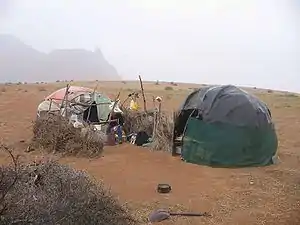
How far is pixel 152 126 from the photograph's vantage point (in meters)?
13.6

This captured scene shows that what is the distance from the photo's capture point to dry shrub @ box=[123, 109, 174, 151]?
12602 millimetres

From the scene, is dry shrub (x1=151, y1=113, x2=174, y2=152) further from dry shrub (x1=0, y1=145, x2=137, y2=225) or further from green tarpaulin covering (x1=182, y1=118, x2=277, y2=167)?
dry shrub (x1=0, y1=145, x2=137, y2=225)

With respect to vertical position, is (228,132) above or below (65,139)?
above

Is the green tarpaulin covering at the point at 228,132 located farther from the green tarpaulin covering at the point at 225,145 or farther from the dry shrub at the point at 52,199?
the dry shrub at the point at 52,199

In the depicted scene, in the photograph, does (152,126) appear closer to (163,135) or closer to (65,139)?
(163,135)

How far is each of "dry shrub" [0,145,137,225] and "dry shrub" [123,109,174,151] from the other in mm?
6197

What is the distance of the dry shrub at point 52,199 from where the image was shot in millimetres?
4492

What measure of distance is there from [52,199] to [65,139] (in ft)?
23.2

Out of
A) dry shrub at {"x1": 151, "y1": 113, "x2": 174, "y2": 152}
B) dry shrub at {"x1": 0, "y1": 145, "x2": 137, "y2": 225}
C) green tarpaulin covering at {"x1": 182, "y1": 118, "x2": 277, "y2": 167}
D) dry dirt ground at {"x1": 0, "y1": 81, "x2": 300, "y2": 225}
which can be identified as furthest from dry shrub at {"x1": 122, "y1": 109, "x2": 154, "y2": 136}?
dry shrub at {"x1": 0, "y1": 145, "x2": 137, "y2": 225}

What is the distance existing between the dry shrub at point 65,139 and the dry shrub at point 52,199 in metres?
5.22

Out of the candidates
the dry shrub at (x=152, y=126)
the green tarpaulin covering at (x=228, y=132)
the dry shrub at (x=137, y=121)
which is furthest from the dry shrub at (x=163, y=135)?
the green tarpaulin covering at (x=228, y=132)

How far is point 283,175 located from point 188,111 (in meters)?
2.99

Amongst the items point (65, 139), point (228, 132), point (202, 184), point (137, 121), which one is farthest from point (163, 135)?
point (202, 184)

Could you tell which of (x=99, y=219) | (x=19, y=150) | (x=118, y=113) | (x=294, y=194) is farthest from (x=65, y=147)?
(x=99, y=219)
